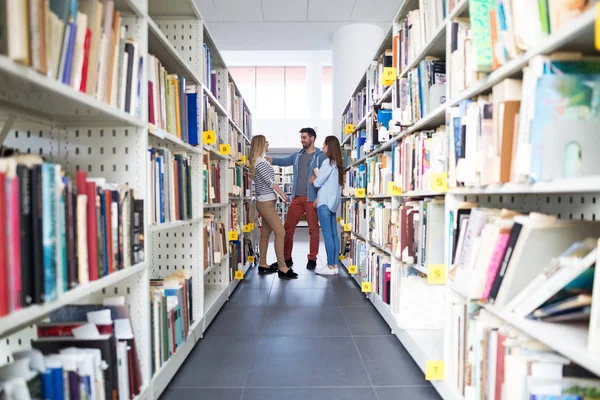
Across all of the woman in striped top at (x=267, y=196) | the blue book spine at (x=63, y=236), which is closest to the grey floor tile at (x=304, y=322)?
the woman in striped top at (x=267, y=196)

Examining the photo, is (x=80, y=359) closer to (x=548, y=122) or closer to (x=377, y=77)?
(x=548, y=122)

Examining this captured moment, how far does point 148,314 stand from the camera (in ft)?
4.84

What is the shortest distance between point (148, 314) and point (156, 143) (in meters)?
0.94

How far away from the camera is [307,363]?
1.95 metres

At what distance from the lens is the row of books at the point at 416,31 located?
1.82 m

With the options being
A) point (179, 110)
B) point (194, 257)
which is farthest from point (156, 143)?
point (194, 257)

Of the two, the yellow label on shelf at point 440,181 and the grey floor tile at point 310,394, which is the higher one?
the yellow label on shelf at point 440,181

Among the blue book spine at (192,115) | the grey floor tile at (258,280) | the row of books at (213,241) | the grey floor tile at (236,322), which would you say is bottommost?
the grey floor tile at (258,280)

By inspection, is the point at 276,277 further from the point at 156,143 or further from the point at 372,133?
the point at 156,143

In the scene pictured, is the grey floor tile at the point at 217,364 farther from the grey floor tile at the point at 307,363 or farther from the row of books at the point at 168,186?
the row of books at the point at 168,186

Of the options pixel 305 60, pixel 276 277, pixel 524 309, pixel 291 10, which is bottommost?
pixel 276 277

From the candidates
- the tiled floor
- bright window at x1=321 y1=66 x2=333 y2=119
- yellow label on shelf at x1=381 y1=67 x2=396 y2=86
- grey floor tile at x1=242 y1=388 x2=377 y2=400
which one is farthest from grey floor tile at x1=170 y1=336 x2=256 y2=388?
bright window at x1=321 y1=66 x2=333 y2=119

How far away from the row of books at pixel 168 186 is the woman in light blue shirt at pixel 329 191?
6.78 ft

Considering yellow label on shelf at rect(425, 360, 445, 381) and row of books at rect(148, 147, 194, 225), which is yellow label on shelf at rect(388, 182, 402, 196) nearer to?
yellow label on shelf at rect(425, 360, 445, 381)
